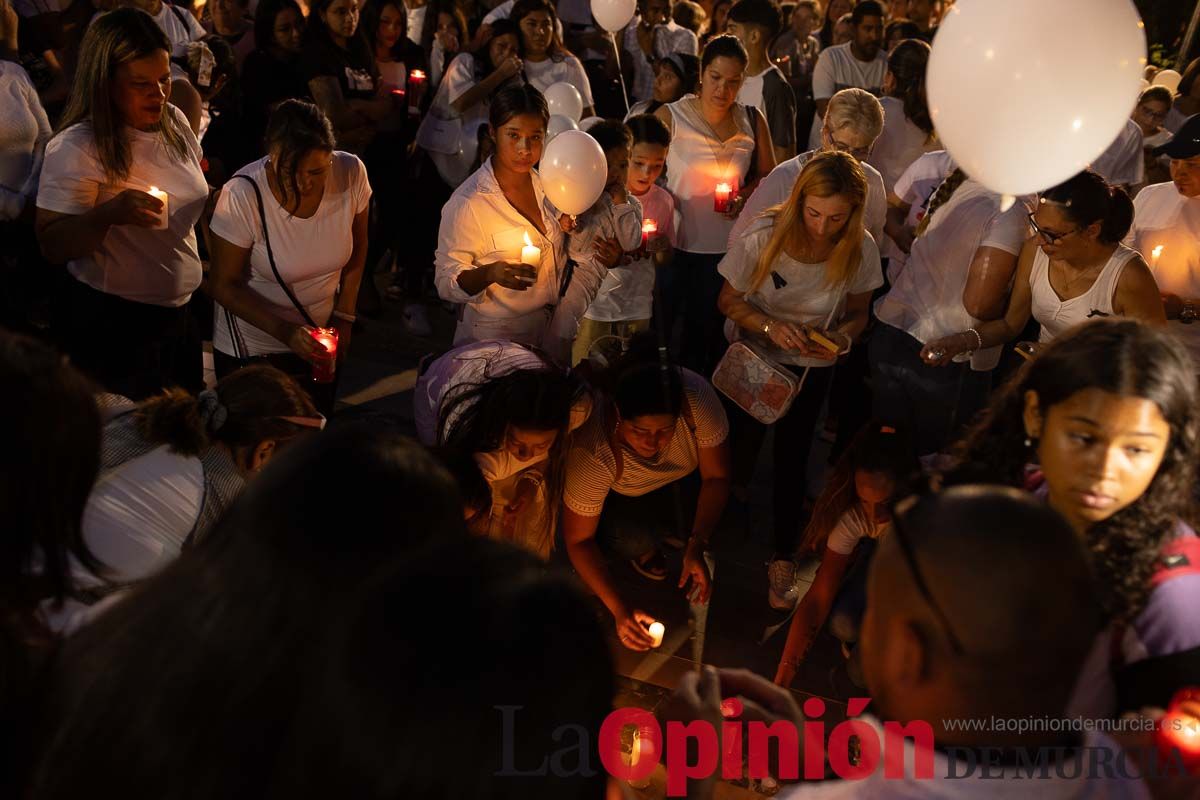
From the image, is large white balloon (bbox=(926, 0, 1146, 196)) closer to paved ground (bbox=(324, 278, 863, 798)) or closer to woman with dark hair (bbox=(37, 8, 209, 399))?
paved ground (bbox=(324, 278, 863, 798))

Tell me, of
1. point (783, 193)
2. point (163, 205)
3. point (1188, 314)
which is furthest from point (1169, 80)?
point (163, 205)

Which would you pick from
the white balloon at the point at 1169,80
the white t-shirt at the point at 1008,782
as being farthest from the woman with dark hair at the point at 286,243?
the white balloon at the point at 1169,80

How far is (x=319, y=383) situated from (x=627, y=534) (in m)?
1.21

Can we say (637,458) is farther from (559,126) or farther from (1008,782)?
(1008,782)

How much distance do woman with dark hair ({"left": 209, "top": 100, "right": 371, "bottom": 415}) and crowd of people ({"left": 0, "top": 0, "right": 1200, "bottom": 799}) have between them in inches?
0.6

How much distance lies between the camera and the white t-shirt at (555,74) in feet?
18.3

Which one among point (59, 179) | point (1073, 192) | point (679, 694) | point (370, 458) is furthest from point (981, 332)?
point (59, 179)

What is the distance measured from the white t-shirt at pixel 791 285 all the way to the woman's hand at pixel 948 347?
0.34m

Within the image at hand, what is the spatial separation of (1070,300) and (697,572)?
1453 mm

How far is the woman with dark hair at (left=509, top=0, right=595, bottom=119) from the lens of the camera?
5.50m

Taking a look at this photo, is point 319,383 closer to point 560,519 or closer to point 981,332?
point 560,519

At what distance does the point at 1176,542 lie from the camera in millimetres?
1812

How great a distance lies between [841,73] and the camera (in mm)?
6371

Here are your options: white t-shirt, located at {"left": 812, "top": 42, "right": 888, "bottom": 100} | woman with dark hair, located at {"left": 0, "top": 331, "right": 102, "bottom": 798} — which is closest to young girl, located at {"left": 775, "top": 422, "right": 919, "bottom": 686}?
woman with dark hair, located at {"left": 0, "top": 331, "right": 102, "bottom": 798}
